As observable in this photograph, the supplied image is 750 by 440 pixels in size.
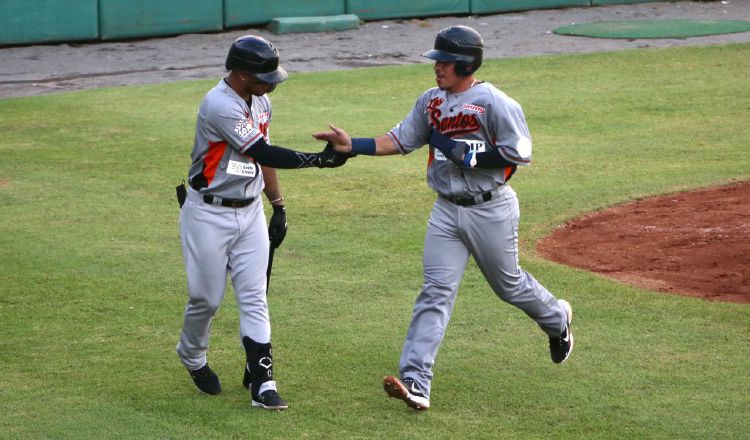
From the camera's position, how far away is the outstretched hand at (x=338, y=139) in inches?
237

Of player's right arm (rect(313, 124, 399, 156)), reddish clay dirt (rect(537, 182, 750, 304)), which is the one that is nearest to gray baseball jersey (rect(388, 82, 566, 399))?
player's right arm (rect(313, 124, 399, 156))

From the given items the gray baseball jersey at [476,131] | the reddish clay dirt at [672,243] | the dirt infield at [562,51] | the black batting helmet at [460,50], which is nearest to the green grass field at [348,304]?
the reddish clay dirt at [672,243]

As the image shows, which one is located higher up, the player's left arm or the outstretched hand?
the outstretched hand

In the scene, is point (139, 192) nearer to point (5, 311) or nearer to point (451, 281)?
point (5, 311)

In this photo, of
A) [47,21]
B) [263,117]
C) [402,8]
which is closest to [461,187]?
[263,117]

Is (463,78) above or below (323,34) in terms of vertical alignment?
above

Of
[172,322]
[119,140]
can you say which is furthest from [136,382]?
[119,140]

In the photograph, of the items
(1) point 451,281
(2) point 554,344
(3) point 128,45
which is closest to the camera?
(1) point 451,281

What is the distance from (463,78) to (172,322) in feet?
8.38

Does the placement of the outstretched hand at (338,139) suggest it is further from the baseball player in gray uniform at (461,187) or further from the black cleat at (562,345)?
the black cleat at (562,345)

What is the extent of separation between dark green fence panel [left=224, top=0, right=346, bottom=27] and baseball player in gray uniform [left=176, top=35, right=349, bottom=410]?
48.7 feet

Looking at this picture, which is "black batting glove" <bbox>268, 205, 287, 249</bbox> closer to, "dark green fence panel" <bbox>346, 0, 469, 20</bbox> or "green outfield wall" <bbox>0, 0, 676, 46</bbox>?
"green outfield wall" <bbox>0, 0, 676, 46</bbox>

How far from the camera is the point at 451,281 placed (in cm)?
587

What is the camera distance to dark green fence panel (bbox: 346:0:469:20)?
21266 millimetres
